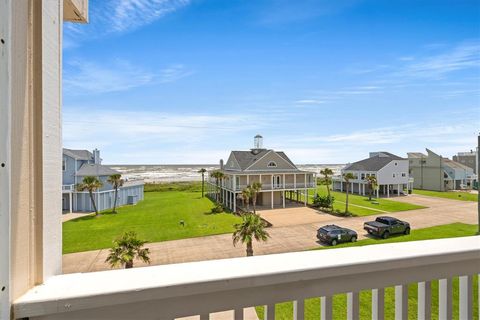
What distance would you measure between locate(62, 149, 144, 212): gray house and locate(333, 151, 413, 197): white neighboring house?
11.3m

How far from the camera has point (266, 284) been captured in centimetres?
56

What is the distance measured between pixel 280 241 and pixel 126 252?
4.21 metres

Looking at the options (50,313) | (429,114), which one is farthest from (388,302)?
(429,114)

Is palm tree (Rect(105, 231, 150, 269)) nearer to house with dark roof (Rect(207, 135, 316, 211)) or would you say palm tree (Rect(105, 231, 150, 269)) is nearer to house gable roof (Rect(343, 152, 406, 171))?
house with dark roof (Rect(207, 135, 316, 211))

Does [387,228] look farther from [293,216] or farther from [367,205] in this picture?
[367,205]

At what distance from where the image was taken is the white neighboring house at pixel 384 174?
1260cm

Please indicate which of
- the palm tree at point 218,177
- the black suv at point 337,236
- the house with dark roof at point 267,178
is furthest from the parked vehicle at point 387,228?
the palm tree at point 218,177

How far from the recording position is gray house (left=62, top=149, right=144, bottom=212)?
1.04 metres

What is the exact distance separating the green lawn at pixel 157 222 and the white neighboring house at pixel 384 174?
24.3ft

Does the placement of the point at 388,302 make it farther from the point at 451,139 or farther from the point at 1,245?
the point at 451,139

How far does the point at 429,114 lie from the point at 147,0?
7.69 feet

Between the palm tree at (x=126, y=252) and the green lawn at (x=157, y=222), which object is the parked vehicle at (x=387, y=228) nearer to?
the green lawn at (x=157, y=222)

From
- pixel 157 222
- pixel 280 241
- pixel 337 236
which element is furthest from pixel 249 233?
pixel 157 222

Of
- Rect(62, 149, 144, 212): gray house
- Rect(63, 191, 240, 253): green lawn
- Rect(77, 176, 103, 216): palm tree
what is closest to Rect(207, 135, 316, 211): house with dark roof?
Rect(63, 191, 240, 253): green lawn
